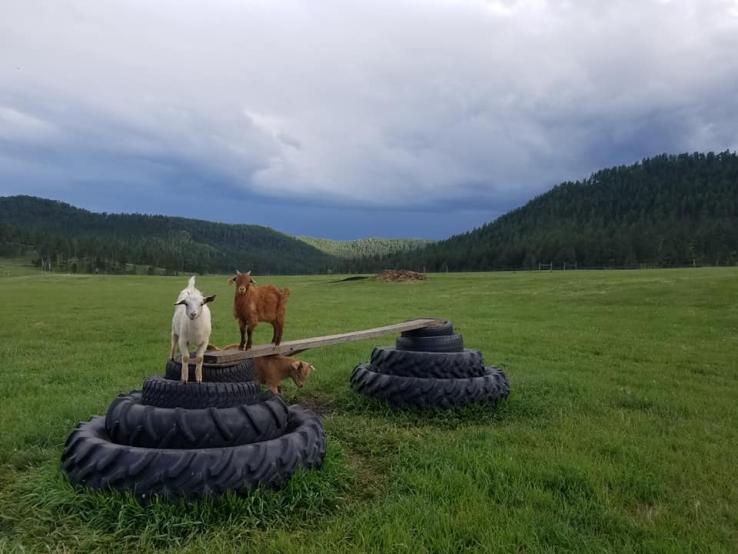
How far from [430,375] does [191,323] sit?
4239 mm

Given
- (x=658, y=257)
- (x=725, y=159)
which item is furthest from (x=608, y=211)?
(x=658, y=257)

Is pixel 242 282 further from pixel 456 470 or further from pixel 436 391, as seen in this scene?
pixel 436 391

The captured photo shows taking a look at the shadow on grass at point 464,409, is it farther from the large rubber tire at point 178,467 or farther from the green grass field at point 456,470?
the large rubber tire at point 178,467

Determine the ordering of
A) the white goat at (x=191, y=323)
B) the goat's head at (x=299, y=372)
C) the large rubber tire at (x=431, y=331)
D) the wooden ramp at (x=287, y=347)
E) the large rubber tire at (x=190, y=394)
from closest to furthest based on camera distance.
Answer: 1. the white goat at (x=191, y=323)
2. the large rubber tire at (x=190, y=394)
3. the wooden ramp at (x=287, y=347)
4. the goat's head at (x=299, y=372)
5. the large rubber tire at (x=431, y=331)

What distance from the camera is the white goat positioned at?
5.11 metres

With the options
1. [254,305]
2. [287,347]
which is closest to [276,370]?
[287,347]

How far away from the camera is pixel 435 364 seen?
27.3 ft

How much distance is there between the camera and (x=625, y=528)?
14.8 feet

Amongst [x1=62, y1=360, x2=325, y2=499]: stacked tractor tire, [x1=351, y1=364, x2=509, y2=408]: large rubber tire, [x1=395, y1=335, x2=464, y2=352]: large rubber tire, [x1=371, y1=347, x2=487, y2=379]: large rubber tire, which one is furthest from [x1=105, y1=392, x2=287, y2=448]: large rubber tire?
[x1=395, y1=335, x2=464, y2=352]: large rubber tire

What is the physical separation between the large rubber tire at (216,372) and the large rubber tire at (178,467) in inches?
33.3

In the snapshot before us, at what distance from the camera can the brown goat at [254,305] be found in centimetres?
611

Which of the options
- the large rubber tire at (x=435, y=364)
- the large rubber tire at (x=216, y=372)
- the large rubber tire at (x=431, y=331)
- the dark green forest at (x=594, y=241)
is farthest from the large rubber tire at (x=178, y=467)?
the dark green forest at (x=594, y=241)

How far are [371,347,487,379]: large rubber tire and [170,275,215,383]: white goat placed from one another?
3878 mm

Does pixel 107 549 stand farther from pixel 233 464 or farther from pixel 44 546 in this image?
pixel 233 464
